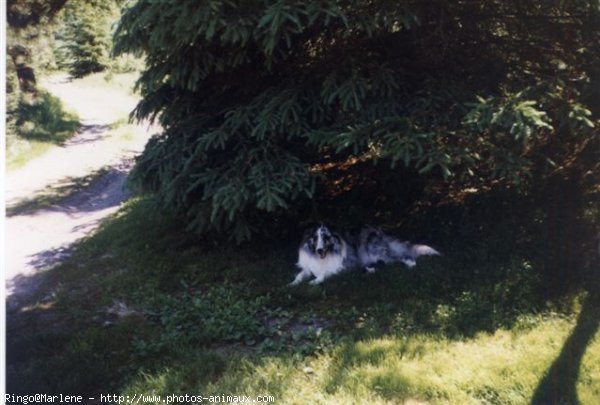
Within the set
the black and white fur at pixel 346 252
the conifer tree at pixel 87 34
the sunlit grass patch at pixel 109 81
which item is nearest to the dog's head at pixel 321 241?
the black and white fur at pixel 346 252

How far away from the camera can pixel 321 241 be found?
20.2ft

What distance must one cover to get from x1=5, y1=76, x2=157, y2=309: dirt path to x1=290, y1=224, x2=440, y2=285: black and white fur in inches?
99.1

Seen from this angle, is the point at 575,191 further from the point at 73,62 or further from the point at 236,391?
the point at 73,62

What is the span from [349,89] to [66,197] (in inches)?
338

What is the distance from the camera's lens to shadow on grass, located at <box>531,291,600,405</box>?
3.83 meters

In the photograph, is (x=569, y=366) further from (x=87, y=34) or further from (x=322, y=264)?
(x=87, y=34)

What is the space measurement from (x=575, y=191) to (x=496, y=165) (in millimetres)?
2353

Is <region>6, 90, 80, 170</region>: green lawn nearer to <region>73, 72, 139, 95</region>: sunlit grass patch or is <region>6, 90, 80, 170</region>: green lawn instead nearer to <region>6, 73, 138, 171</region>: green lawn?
<region>6, 73, 138, 171</region>: green lawn

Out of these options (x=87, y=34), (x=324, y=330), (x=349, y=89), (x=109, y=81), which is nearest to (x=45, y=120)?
(x=87, y=34)

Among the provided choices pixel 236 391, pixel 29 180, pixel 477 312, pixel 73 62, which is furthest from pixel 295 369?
pixel 73 62

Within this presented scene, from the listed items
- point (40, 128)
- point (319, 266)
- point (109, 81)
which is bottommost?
point (319, 266)

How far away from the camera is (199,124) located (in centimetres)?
633

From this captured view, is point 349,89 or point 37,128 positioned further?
point 37,128

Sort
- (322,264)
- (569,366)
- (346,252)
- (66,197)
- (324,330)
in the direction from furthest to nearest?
(66,197) < (346,252) < (322,264) < (324,330) < (569,366)
